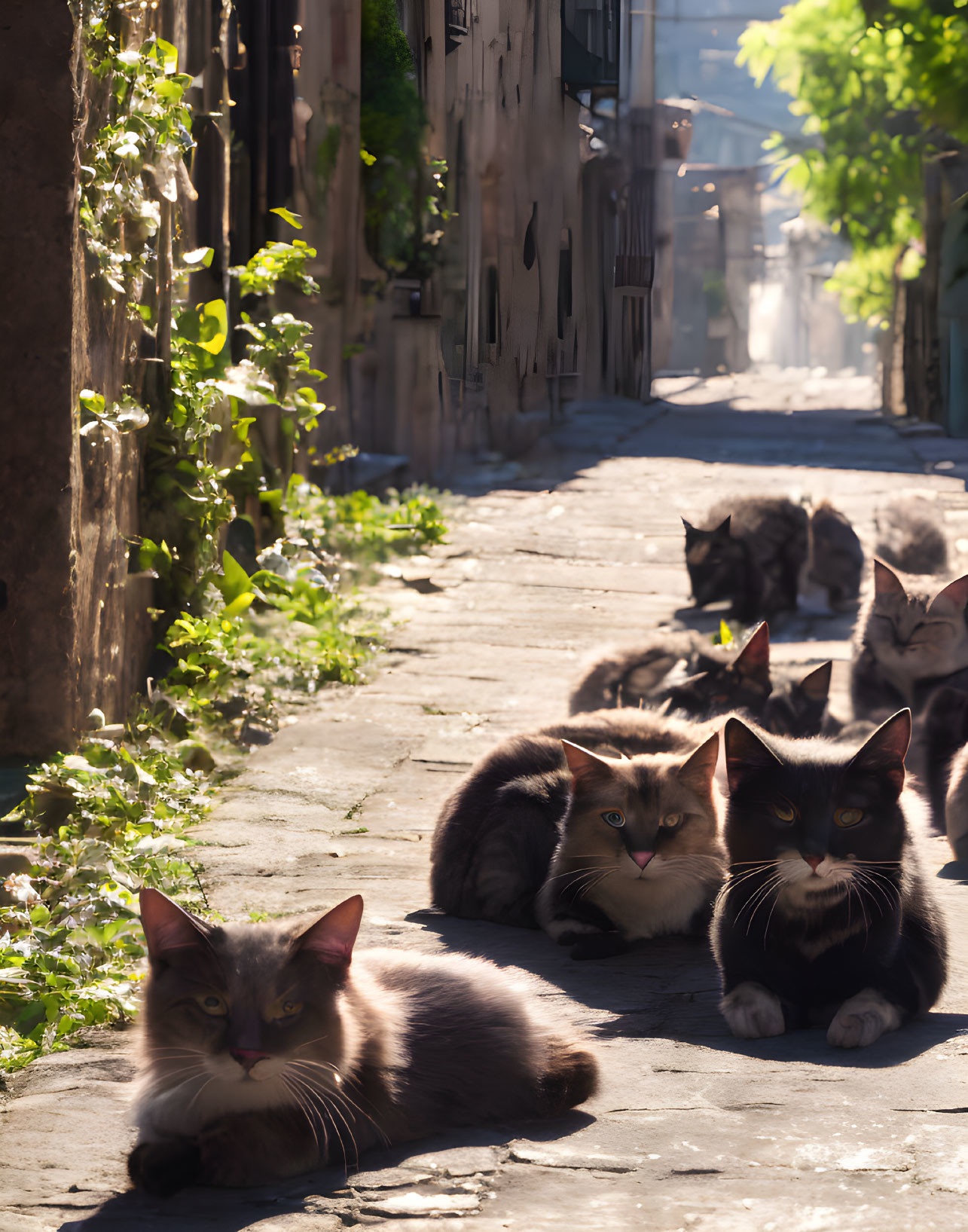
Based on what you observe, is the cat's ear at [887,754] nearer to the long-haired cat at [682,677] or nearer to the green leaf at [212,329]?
the long-haired cat at [682,677]

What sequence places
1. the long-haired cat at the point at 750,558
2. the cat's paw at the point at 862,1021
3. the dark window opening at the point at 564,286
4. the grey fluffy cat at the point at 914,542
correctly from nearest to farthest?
the cat's paw at the point at 862,1021 < the dark window opening at the point at 564,286 < the grey fluffy cat at the point at 914,542 < the long-haired cat at the point at 750,558

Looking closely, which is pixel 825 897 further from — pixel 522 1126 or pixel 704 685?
pixel 704 685

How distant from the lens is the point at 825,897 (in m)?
3.21

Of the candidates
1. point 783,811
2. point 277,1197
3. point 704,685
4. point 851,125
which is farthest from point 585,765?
point 851,125

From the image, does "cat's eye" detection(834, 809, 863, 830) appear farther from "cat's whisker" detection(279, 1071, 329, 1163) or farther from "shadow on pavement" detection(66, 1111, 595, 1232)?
"cat's whisker" detection(279, 1071, 329, 1163)

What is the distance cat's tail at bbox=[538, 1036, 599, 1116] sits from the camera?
9.34 feet

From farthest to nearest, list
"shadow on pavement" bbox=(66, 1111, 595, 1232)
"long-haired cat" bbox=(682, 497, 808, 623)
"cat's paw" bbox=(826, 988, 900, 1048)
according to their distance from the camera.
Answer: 1. "long-haired cat" bbox=(682, 497, 808, 623)
2. "cat's paw" bbox=(826, 988, 900, 1048)
3. "shadow on pavement" bbox=(66, 1111, 595, 1232)

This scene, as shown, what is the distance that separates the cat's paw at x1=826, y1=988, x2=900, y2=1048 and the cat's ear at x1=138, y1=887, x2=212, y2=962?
4.64ft

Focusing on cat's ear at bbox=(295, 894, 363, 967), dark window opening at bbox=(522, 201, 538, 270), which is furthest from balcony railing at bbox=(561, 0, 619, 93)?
cat's ear at bbox=(295, 894, 363, 967)

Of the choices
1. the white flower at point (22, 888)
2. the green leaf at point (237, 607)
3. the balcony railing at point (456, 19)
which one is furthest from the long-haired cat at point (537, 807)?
the balcony railing at point (456, 19)

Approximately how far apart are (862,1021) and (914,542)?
5.77m

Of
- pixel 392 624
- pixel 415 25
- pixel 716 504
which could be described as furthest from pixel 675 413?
pixel 415 25

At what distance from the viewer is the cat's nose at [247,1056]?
97.5 inches

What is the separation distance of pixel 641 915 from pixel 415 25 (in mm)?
3938
